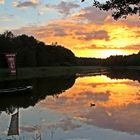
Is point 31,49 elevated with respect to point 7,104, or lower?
elevated

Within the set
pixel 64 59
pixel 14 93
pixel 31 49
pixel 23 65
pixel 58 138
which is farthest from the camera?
pixel 64 59

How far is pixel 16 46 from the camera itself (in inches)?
4242

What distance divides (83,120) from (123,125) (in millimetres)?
3157

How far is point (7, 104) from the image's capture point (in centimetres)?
3778

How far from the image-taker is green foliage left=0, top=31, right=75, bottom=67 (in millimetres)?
100031

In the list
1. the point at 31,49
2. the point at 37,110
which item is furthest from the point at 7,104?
the point at 31,49

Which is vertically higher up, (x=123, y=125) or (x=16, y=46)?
(x=16, y=46)

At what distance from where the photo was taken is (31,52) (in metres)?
111

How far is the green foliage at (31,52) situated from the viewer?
100031mm

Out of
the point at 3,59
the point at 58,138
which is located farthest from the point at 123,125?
the point at 3,59

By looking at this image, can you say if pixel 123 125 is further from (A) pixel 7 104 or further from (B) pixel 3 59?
(B) pixel 3 59

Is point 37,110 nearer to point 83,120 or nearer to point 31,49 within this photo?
point 83,120

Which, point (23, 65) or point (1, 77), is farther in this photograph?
point (23, 65)

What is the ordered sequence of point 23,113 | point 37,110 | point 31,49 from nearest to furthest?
point 23,113
point 37,110
point 31,49
